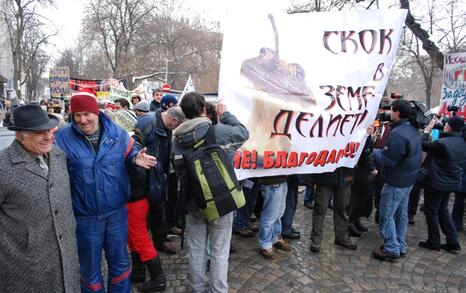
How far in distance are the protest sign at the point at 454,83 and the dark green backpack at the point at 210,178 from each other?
216 inches

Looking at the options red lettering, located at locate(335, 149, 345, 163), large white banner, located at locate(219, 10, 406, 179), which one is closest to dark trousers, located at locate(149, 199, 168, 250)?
large white banner, located at locate(219, 10, 406, 179)

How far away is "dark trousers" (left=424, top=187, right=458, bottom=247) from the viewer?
13.9ft

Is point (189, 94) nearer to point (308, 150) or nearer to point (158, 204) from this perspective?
point (158, 204)

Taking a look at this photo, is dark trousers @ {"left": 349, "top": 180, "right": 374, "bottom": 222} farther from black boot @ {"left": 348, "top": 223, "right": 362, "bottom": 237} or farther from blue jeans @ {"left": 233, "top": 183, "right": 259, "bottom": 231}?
blue jeans @ {"left": 233, "top": 183, "right": 259, "bottom": 231}

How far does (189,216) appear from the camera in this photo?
2.89 m

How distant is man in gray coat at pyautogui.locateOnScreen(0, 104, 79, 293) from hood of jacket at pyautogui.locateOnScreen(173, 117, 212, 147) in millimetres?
882

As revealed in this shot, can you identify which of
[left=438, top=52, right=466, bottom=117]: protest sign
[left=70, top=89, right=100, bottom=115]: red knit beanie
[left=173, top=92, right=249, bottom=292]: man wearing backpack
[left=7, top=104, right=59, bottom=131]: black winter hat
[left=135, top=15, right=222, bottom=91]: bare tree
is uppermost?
[left=135, top=15, right=222, bottom=91]: bare tree

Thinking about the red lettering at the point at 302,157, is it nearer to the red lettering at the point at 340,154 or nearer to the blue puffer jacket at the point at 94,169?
the red lettering at the point at 340,154

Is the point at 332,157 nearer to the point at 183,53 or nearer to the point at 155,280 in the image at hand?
the point at 155,280

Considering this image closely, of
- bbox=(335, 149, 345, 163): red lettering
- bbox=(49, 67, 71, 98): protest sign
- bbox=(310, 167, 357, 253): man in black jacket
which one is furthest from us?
bbox=(49, 67, 71, 98): protest sign

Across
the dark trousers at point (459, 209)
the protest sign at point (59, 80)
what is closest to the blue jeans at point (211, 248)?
the dark trousers at point (459, 209)

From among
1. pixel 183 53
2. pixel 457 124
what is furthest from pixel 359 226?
pixel 183 53

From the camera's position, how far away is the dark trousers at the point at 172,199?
4.48 metres

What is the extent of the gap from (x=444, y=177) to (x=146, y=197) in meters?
3.59
